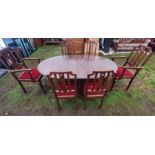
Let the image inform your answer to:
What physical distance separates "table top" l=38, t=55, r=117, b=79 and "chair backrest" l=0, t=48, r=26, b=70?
555mm

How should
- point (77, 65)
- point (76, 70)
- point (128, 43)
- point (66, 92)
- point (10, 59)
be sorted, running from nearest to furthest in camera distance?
1. point (66, 92)
2. point (76, 70)
3. point (77, 65)
4. point (10, 59)
5. point (128, 43)

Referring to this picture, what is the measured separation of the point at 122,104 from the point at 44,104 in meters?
1.46

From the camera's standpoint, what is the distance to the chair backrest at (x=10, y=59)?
198 centimetres

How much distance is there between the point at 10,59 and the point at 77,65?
126 cm

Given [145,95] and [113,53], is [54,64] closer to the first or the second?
[145,95]

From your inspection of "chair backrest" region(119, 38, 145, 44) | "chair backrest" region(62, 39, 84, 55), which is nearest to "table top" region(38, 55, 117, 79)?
"chair backrest" region(62, 39, 84, 55)

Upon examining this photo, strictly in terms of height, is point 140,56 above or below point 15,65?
above

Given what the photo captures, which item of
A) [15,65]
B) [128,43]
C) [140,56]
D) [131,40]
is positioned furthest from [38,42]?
[140,56]

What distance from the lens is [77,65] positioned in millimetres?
1980

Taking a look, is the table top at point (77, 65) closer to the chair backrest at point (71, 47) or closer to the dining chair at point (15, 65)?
the dining chair at point (15, 65)

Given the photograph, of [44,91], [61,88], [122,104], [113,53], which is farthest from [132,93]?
[113,53]

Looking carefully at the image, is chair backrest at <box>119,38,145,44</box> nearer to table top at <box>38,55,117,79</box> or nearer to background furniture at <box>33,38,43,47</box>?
table top at <box>38,55,117,79</box>

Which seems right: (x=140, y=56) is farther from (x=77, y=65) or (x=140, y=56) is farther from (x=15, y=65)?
(x=15, y=65)

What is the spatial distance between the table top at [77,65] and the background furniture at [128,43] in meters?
2.53
